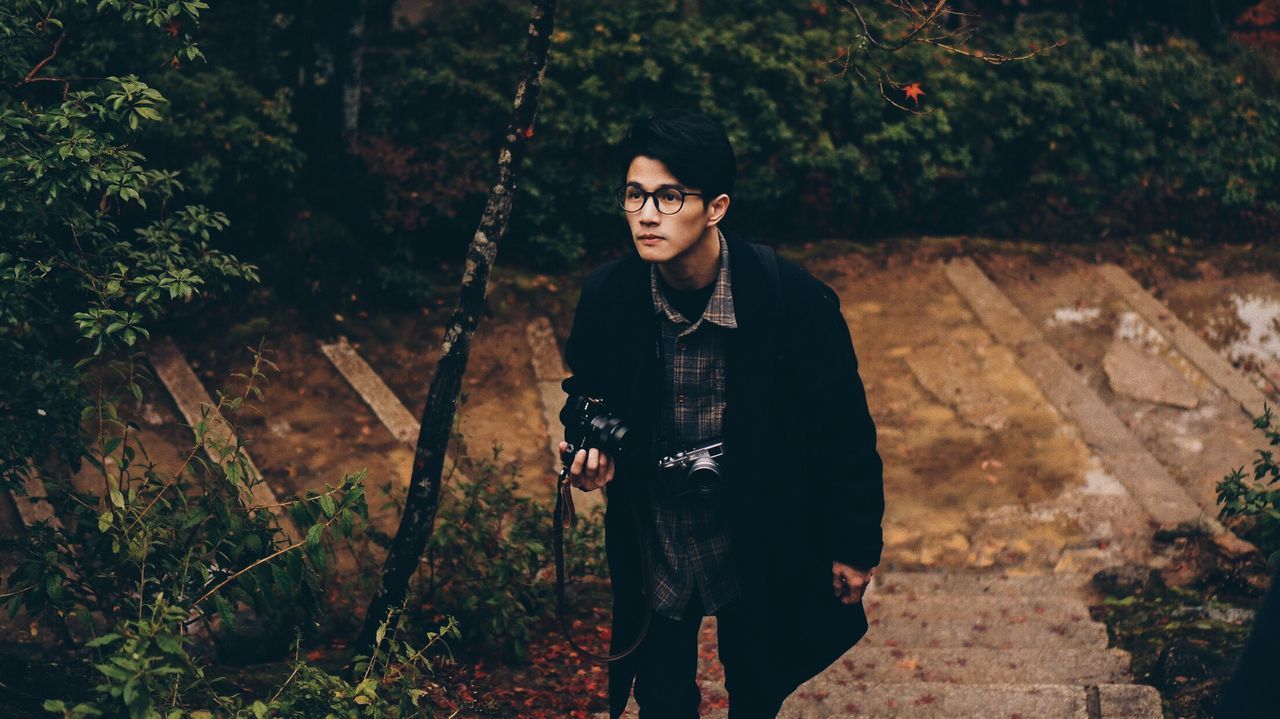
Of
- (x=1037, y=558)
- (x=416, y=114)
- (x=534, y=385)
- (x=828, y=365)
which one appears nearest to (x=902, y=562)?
(x=1037, y=558)

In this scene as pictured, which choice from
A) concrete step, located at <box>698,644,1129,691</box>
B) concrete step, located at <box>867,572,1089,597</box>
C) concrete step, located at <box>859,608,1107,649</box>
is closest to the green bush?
concrete step, located at <box>867,572,1089,597</box>

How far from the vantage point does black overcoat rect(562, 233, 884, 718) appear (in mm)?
3070

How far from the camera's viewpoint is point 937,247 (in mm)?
9750

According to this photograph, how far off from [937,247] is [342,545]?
6055mm

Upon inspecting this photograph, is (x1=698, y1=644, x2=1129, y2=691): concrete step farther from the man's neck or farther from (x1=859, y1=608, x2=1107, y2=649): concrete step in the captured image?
the man's neck

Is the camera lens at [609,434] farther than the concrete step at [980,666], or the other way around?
the concrete step at [980,666]

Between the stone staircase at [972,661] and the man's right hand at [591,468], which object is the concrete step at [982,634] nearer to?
the stone staircase at [972,661]

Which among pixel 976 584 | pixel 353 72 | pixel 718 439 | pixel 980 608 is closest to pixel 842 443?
pixel 718 439

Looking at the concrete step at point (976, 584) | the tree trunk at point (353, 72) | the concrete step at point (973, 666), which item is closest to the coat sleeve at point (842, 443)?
the concrete step at point (973, 666)

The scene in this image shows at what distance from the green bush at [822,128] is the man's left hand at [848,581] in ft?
19.8

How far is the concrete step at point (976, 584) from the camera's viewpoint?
5.84 metres

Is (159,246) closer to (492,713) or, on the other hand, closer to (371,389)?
(492,713)

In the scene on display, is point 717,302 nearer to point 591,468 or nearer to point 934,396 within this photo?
point 591,468

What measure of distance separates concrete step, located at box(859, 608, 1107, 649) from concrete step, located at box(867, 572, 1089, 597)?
43 centimetres
